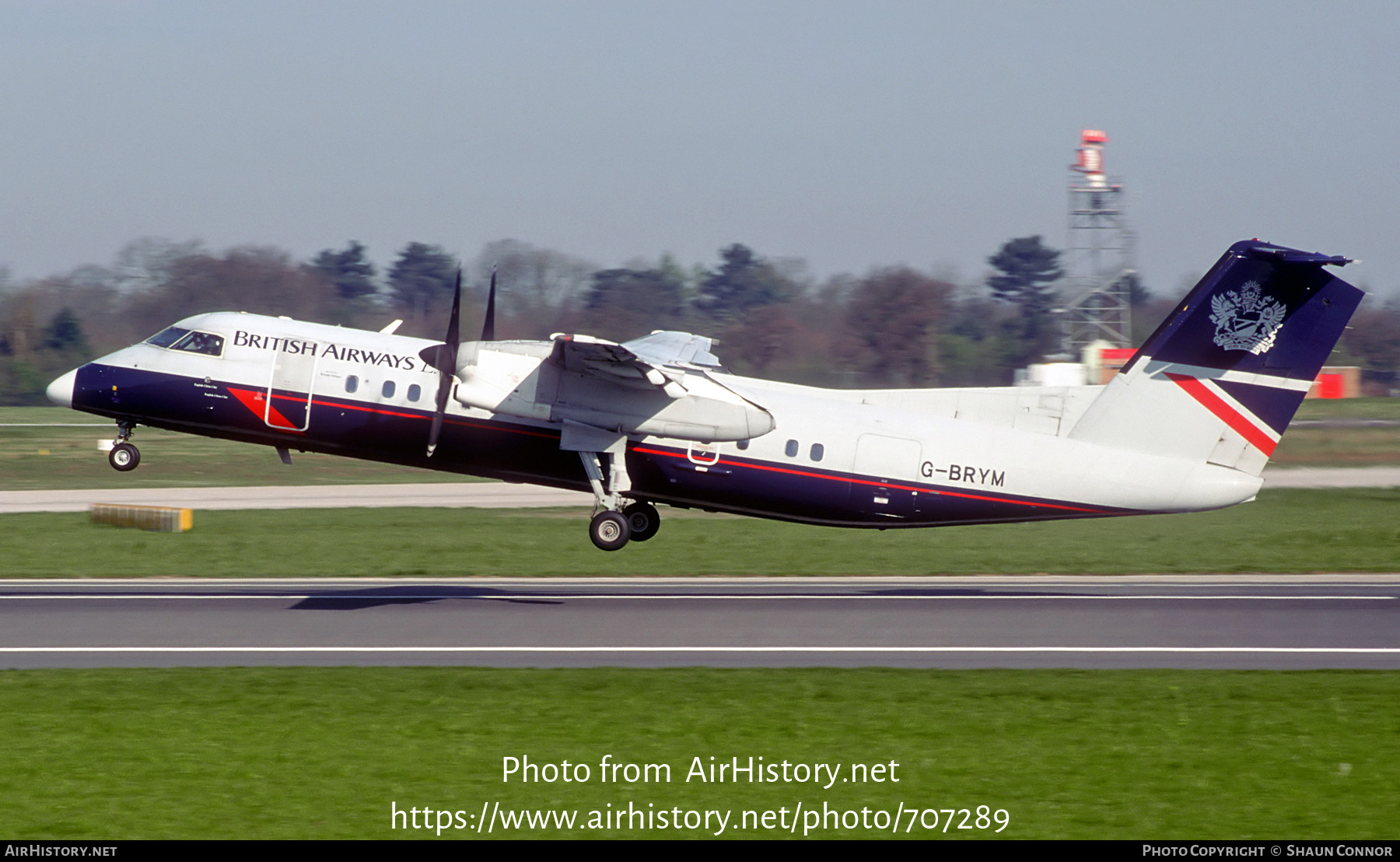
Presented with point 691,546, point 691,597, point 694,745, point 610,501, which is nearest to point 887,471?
point 610,501

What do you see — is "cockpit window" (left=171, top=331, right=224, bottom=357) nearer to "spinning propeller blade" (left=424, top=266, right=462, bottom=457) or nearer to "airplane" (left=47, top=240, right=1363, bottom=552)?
"airplane" (left=47, top=240, right=1363, bottom=552)

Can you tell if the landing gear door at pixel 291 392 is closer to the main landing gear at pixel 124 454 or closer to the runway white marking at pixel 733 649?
the main landing gear at pixel 124 454

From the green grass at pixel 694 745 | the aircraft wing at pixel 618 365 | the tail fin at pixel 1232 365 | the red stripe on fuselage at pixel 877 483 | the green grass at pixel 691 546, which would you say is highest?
the tail fin at pixel 1232 365

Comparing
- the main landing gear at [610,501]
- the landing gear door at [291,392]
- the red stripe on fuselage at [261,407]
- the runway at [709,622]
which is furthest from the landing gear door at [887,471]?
the red stripe on fuselage at [261,407]

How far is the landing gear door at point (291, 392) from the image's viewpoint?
79.4 feet

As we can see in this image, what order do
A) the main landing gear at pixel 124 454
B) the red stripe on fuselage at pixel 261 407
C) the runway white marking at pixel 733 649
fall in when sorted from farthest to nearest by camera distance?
the main landing gear at pixel 124 454 → the red stripe on fuselage at pixel 261 407 → the runway white marking at pixel 733 649

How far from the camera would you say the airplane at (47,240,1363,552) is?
2328 cm

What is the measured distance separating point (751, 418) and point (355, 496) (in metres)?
29.4

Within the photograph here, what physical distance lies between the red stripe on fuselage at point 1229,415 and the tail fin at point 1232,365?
1 centimetres

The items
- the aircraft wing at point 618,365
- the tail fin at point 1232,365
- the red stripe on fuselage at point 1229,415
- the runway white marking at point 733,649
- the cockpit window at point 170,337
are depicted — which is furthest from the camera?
the cockpit window at point 170,337

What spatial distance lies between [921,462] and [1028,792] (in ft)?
37.8

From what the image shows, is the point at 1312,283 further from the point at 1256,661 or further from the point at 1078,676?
the point at 1078,676

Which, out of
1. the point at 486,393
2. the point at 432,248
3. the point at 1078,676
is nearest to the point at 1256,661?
the point at 1078,676

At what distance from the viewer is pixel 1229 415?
76.8 feet
